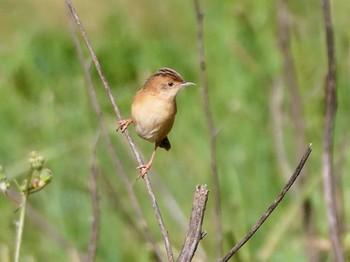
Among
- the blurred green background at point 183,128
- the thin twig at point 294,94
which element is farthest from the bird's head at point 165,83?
the thin twig at point 294,94

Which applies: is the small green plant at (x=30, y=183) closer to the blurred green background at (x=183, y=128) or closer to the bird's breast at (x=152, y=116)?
the bird's breast at (x=152, y=116)

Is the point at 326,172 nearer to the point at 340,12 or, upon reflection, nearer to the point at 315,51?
the point at 315,51

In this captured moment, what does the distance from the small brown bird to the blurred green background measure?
0.85 meters

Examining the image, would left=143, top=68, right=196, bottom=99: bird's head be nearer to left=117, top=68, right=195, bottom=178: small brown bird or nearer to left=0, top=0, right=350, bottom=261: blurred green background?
left=117, top=68, right=195, bottom=178: small brown bird

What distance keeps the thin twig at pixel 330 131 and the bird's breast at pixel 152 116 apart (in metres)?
0.51

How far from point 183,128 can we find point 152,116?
2.71 m

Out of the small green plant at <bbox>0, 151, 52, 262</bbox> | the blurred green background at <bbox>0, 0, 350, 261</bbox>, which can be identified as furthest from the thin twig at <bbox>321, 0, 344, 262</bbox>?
the small green plant at <bbox>0, 151, 52, 262</bbox>

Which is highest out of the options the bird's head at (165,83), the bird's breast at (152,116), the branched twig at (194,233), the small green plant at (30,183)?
the bird's head at (165,83)

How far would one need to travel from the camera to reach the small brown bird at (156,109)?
261 cm

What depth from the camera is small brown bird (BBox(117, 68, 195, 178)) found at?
2.61 meters

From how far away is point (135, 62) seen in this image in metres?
6.35

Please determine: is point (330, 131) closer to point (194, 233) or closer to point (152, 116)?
point (152, 116)

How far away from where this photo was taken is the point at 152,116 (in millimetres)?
2686

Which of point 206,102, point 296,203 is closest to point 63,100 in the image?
point 296,203
